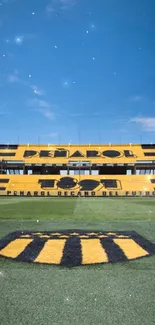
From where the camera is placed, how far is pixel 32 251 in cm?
610

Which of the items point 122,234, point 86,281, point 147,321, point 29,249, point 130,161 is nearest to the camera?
point 147,321

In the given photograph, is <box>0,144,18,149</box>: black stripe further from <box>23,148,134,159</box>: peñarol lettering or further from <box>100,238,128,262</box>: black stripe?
<box>100,238,128,262</box>: black stripe

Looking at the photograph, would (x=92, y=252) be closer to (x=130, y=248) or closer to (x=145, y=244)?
(x=130, y=248)

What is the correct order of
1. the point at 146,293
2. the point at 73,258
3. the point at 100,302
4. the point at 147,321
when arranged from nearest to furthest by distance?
the point at 147,321 < the point at 100,302 < the point at 146,293 < the point at 73,258

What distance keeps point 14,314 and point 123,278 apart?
5.62ft

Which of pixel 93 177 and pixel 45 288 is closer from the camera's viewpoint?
pixel 45 288

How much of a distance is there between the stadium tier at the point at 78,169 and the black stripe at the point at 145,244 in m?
38.0

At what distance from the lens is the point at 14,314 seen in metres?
3.23

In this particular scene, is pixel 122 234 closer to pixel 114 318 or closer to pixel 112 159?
pixel 114 318

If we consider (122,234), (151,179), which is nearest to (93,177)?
(151,179)

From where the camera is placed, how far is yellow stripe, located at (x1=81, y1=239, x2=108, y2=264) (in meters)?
5.40

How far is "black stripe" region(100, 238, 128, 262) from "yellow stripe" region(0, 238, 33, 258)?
1585 millimetres

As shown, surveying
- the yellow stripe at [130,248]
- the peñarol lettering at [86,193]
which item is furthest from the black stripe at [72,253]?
the peñarol lettering at [86,193]

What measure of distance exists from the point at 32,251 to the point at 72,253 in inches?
29.6
